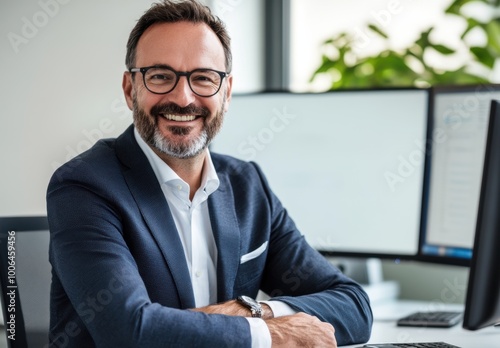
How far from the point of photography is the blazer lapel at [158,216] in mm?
1556

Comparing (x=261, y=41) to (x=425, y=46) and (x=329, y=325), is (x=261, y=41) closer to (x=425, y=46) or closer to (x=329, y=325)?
(x=425, y=46)

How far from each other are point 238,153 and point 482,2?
106cm

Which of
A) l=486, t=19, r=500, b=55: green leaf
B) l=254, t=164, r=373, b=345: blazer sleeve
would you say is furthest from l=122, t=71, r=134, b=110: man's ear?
l=486, t=19, r=500, b=55: green leaf

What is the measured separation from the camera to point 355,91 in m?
2.24

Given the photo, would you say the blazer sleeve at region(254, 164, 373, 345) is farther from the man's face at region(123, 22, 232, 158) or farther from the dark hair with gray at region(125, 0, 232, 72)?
the dark hair with gray at region(125, 0, 232, 72)

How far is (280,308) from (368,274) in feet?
3.04

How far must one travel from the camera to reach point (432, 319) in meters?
1.93

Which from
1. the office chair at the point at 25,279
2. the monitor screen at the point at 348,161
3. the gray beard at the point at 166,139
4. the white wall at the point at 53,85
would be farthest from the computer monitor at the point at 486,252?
the white wall at the point at 53,85

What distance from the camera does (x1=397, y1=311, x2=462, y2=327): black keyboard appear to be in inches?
74.4

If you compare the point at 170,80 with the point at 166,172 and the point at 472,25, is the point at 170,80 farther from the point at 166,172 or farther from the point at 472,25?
the point at 472,25

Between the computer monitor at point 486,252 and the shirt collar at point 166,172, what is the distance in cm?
67

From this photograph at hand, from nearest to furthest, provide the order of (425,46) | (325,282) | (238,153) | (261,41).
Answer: (325,282) < (238,153) < (425,46) < (261,41)

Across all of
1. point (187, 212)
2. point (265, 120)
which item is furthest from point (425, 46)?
point (187, 212)

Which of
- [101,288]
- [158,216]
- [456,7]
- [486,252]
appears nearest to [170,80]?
[158,216]
